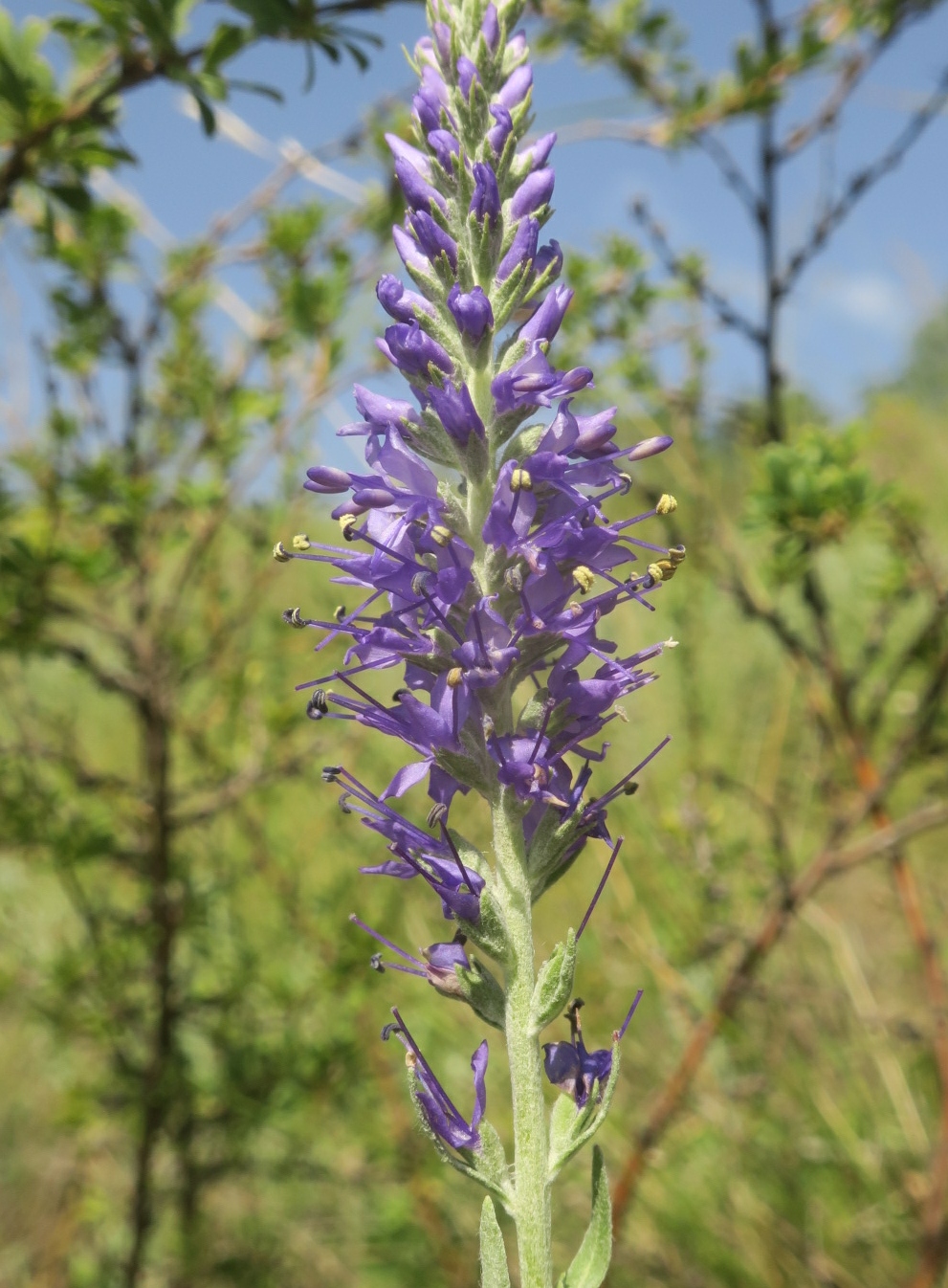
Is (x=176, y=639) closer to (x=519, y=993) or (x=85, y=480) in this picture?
(x=85, y=480)

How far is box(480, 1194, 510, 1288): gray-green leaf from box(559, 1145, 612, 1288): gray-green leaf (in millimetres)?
113

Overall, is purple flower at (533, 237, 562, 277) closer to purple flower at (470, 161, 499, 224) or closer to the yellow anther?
purple flower at (470, 161, 499, 224)

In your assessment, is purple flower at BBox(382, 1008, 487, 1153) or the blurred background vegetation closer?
purple flower at BBox(382, 1008, 487, 1153)

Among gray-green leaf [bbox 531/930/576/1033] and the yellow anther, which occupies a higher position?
the yellow anther

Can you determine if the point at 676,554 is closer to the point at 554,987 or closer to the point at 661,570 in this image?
the point at 661,570

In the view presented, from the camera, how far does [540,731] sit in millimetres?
1521

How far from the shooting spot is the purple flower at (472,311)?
4.87ft

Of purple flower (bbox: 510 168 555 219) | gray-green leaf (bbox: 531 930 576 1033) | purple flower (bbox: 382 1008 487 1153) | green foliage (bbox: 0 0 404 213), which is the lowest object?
purple flower (bbox: 382 1008 487 1153)

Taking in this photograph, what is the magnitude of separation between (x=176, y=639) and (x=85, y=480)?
0.86 m

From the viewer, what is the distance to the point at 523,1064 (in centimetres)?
144

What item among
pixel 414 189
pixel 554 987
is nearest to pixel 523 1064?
pixel 554 987

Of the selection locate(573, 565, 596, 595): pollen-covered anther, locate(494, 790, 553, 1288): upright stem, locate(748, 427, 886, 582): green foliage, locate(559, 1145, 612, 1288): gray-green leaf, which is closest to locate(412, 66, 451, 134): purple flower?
locate(573, 565, 596, 595): pollen-covered anther

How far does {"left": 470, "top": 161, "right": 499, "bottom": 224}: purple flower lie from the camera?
150 centimetres

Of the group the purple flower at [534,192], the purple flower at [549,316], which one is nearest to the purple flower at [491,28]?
the purple flower at [534,192]
